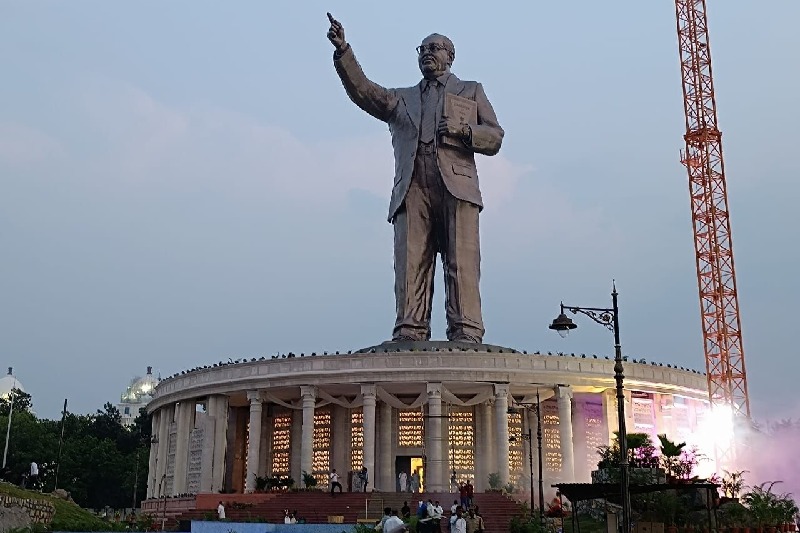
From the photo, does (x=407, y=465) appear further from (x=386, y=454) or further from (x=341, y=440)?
(x=341, y=440)

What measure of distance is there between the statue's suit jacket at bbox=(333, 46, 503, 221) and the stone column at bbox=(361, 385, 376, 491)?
10.7 m

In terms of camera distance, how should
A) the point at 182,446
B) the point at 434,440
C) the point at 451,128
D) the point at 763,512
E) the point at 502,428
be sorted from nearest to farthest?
the point at 763,512 → the point at 434,440 → the point at 502,428 → the point at 451,128 → the point at 182,446

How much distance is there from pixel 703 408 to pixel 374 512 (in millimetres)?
23999

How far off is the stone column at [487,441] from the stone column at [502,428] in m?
1.83

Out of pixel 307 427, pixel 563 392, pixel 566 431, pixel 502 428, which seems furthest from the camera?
pixel 563 392

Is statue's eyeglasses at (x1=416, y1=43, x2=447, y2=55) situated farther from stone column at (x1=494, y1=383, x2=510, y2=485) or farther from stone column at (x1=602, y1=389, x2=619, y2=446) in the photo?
stone column at (x1=602, y1=389, x2=619, y2=446)

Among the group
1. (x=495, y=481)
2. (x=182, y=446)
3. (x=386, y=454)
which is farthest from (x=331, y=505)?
(x=182, y=446)

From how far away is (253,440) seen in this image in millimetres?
44250

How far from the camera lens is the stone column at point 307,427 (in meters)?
42.2

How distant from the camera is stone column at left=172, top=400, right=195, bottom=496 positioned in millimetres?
47303

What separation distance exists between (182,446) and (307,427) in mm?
9148

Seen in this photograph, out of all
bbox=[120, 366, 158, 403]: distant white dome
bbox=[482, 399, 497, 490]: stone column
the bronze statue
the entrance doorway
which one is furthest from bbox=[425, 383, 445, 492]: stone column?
bbox=[120, 366, 158, 403]: distant white dome

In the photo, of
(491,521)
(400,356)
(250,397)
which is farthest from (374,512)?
(250,397)

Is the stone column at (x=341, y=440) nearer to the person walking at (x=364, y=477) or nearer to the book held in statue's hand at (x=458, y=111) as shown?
the person walking at (x=364, y=477)
